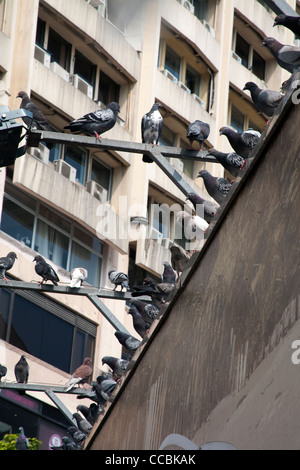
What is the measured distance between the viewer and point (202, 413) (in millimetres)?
6336

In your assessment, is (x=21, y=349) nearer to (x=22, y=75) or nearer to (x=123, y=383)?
(x=22, y=75)

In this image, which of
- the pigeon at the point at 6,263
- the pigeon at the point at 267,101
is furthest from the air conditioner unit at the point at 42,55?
the pigeon at the point at 267,101

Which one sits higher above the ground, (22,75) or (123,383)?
(22,75)

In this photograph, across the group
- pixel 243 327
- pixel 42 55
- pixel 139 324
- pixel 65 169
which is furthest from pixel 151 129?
pixel 42 55

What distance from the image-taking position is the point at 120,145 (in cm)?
1105

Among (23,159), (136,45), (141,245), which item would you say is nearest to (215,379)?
(23,159)

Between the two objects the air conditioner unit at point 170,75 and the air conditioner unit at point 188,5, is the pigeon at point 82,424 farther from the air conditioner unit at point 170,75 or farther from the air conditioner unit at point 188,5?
the air conditioner unit at point 188,5

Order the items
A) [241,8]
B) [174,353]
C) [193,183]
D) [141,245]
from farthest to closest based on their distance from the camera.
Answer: [241,8] → [193,183] → [141,245] → [174,353]

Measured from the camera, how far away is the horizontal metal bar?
1086 centimetres

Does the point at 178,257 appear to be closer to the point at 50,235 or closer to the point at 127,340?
the point at 127,340

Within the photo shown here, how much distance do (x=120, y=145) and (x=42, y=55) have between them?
14832 millimetres

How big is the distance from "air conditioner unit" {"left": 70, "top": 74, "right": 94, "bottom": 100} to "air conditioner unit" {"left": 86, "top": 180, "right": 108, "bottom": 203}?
2316 mm

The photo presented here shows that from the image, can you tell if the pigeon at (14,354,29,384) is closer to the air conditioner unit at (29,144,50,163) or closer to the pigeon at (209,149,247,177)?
the air conditioner unit at (29,144,50,163)

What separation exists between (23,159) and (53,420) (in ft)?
21.2
